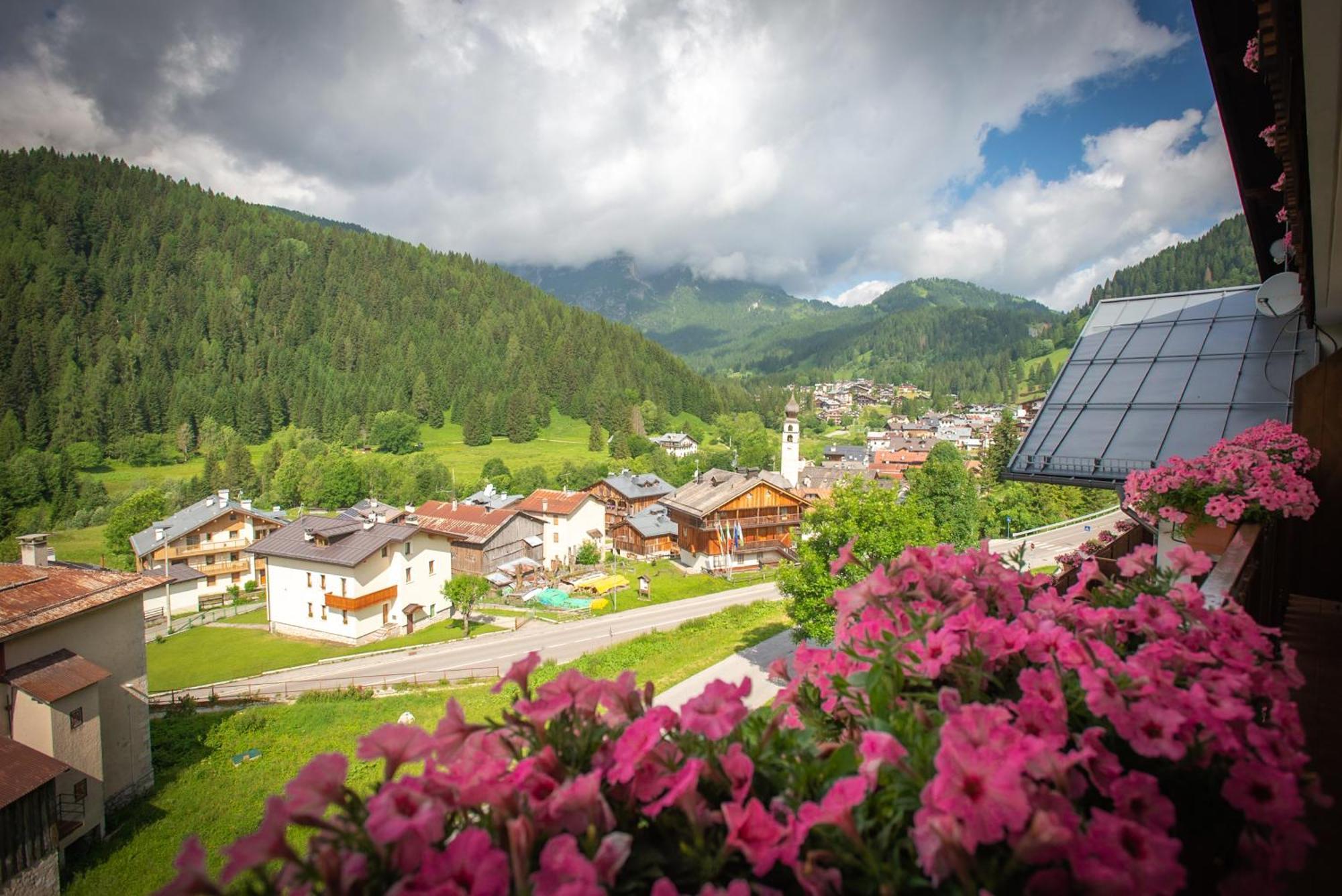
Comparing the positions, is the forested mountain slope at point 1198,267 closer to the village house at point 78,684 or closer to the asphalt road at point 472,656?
the asphalt road at point 472,656

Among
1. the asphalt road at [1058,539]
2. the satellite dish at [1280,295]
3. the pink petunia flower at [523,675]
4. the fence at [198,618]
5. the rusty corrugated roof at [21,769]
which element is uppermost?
the satellite dish at [1280,295]

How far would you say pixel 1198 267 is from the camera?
144 m

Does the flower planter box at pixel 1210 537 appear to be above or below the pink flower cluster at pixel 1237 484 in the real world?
below

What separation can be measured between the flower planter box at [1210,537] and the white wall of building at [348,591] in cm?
3504

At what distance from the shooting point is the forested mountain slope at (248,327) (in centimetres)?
10912

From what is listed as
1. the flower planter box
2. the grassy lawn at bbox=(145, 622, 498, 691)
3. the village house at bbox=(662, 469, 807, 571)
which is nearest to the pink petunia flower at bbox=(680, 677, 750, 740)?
the flower planter box

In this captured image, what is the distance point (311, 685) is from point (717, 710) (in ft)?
97.8

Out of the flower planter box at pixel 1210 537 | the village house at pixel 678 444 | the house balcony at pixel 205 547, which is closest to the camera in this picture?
the flower planter box at pixel 1210 537

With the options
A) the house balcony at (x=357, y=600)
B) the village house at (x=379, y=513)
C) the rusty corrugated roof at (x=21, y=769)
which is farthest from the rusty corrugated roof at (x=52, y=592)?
the village house at (x=379, y=513)

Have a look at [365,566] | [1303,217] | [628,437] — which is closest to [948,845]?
[1303,217]

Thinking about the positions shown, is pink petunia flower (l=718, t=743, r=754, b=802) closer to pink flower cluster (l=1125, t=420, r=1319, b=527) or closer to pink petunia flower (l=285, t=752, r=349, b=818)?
pink petunia flower (l=285, t=752, r=349, b=818)

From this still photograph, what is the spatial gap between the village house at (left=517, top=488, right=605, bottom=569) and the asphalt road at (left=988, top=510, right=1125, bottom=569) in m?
29.3

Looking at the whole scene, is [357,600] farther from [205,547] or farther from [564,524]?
[205,547]

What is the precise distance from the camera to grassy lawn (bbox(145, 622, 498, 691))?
2916 cm
